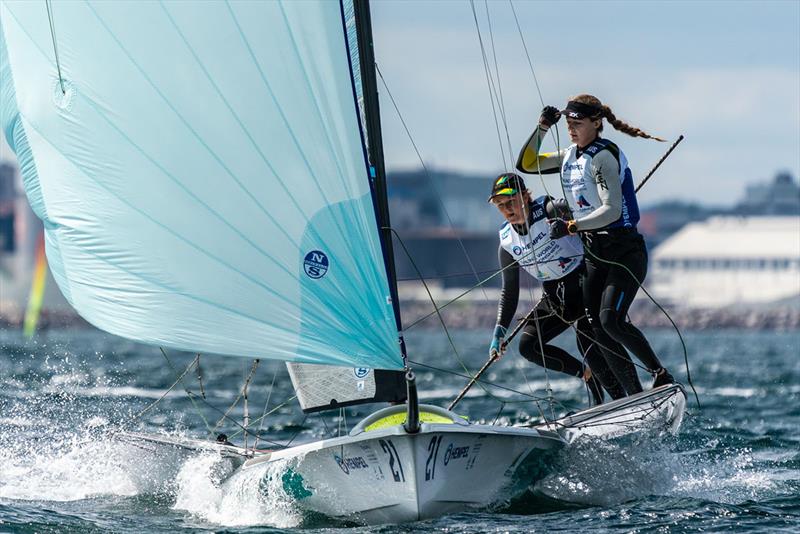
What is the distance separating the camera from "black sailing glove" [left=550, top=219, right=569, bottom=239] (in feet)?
27.4

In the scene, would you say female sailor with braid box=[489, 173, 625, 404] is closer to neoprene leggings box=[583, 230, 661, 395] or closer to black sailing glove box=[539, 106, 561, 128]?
neoprene leggings box=[583, 230, 661, 395]

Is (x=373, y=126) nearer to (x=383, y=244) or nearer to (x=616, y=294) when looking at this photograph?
(x=383, y=244)

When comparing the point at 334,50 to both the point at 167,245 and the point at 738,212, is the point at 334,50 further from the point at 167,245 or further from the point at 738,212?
the point at 738,212

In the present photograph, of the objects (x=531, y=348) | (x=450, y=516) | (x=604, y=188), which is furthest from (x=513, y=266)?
(x=450, y=516)

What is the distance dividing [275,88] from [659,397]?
3009 millimetres

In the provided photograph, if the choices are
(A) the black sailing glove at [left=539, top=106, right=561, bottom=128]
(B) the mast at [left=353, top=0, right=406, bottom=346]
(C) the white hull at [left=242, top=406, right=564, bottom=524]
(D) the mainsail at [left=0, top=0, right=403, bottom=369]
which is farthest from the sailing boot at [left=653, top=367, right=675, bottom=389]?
(D) the mainsail at [left=0, top=0, right=403, bottom=369]

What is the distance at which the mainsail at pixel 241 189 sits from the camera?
7.50 meters

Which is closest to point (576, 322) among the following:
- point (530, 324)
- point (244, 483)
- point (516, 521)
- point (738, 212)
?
point (530, 324)

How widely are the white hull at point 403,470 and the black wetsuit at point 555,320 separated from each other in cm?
123

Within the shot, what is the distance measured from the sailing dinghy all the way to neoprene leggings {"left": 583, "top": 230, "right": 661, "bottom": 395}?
107 centimetres

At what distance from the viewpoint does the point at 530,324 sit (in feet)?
29.9

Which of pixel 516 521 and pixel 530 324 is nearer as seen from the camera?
pixel 516 521

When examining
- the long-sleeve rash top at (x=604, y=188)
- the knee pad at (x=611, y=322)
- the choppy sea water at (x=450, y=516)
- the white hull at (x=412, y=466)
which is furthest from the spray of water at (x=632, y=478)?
the long-sleeve rash top at (x=604, y=188)

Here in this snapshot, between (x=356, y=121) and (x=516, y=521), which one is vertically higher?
(x=356, y=121)
